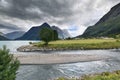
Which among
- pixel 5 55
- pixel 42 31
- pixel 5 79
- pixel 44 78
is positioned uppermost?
pixel 42 31

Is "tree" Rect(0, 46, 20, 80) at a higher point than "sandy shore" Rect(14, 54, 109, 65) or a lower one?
higher

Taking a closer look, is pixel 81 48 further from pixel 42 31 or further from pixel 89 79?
pixel 89 79

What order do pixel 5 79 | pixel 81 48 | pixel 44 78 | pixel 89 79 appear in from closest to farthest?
pixel 5 79 < pixel 89 79 < pixel 44 78 < pixel 81 48

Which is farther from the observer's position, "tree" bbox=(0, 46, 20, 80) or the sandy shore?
the sandy shore

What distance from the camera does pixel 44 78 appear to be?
3750cm

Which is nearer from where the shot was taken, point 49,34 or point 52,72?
point 52,72

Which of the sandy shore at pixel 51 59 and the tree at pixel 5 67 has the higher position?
the tree at pixel 5 67

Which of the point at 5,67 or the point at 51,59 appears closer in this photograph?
the point at 5,67

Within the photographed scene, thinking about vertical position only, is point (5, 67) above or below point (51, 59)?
above

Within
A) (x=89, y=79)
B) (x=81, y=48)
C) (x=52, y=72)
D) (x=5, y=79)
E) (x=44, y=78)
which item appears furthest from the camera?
(x=81, y=48)

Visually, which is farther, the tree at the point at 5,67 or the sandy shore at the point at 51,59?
the sandy shore at the point at 51,59

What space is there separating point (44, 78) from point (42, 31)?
85508 millimetres

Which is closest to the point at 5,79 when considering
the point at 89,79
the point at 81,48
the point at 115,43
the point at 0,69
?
the point at 0,69

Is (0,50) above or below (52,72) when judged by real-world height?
above
